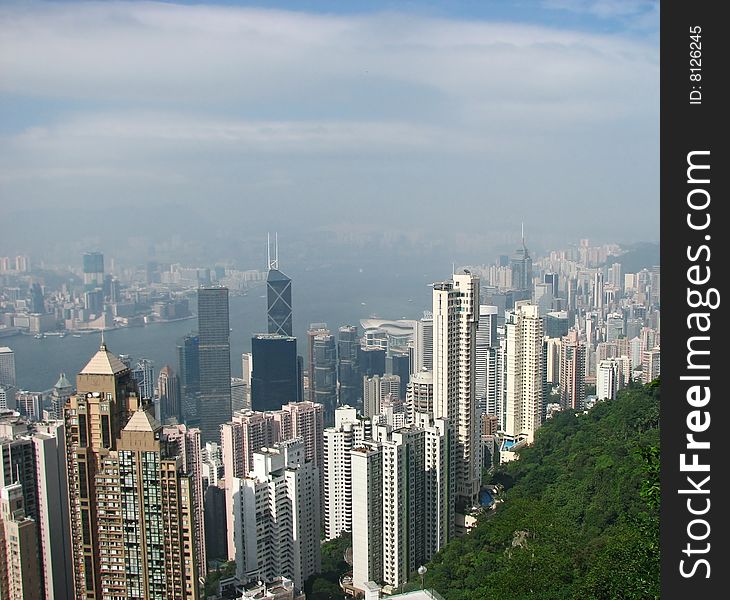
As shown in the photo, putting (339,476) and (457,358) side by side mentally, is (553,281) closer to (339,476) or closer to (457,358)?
(457,358)

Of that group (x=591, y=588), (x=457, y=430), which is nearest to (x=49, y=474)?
(x=591, y=588)

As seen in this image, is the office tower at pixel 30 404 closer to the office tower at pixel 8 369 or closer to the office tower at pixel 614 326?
the office tower at pixel 8 369

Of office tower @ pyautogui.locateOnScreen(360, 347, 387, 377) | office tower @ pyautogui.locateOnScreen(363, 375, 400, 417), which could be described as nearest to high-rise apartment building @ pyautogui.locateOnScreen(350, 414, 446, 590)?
office tower @ pyautogui.locateOnScreen(363, 375, 400, 417)

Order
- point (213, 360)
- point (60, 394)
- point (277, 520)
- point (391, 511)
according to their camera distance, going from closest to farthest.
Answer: point (60, 394), point (277, 520), point (391, 511), point (213, 360)

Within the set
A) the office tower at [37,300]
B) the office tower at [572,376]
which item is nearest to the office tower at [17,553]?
the office tower at [37,300]

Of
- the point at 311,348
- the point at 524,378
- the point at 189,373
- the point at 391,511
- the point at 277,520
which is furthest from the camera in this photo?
the point at 311,348

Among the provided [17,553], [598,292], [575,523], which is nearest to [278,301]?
[598,292]
